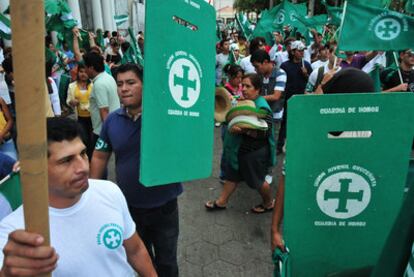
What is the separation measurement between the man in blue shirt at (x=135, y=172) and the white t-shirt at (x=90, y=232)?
0.65 m

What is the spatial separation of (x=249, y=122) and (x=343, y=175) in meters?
2.03

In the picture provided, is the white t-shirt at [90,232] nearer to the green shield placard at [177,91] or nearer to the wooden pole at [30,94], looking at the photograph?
the green shield placard at [177,91]

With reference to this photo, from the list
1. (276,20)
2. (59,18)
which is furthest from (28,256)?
(276,20)

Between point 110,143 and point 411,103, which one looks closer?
point 411,103

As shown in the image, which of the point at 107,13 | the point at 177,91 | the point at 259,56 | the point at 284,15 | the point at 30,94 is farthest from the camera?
the point at 107,13

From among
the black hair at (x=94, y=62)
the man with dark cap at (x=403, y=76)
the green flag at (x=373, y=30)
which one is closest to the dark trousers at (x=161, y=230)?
the black hair at (x=94, y=62)

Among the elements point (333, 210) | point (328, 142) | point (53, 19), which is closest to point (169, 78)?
point (328, 142)

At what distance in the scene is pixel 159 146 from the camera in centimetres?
122

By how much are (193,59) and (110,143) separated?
1.12 m

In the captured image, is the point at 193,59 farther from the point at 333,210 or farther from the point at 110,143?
the point at 110,143

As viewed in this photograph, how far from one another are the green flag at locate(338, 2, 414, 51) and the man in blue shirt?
288 cm

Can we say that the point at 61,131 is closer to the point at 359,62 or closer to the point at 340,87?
the point at 340,87

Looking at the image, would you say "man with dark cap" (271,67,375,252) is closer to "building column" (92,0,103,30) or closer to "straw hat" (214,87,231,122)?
"straw hat" (214,87,231,122)

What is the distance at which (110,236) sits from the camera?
4.48ft
